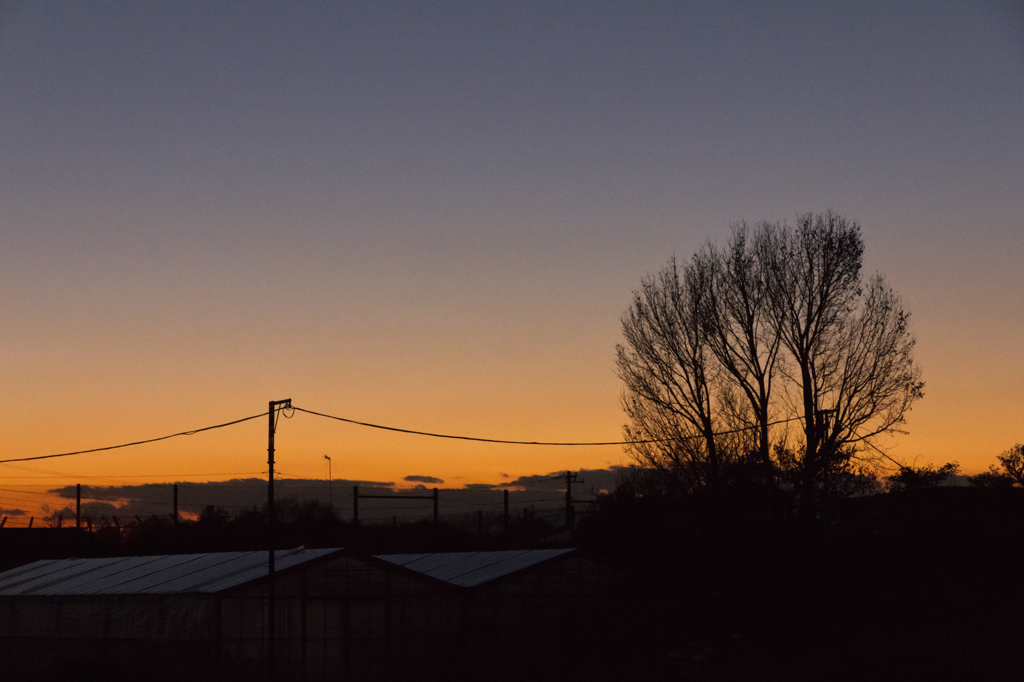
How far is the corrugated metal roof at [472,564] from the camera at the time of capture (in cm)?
2652

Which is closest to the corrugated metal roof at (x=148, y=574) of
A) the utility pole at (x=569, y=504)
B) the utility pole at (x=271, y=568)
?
the utility pole at (x=271, y=568)

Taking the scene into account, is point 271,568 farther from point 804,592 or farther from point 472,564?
point 804,592

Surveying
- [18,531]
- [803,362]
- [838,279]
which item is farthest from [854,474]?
[18,531]

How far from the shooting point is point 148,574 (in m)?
28.2

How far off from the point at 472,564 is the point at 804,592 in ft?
33.9

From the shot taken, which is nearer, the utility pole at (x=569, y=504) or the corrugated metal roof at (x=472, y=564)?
the corrugated metal roof at (x=472, y=564)

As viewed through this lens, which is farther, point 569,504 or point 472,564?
point 569,504

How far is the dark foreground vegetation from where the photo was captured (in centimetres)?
2477

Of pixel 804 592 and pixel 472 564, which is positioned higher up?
pixel 472 564

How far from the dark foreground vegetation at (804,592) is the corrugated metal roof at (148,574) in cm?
575

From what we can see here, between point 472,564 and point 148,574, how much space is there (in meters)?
9.65

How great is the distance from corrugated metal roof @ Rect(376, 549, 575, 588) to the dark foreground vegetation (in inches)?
→ 75.1

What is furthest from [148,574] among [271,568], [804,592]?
[804,592]

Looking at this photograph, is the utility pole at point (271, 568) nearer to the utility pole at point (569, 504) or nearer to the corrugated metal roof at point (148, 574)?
the corrugated metal roof at point (148, 574)
